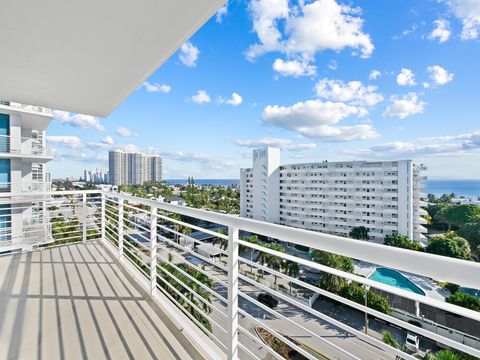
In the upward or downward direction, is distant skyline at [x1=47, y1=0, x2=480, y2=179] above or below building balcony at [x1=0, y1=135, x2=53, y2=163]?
above

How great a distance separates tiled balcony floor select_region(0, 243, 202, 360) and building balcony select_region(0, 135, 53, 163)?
6.37 m

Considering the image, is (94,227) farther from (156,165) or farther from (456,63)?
(156,165)

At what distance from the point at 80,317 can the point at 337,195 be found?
3303 cm

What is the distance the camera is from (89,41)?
1859 millimetres

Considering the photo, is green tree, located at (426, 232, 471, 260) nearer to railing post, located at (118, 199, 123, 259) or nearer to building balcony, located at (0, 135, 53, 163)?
railing post, located at (118, 199, 123, 259)

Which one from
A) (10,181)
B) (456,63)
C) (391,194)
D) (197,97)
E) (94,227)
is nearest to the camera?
(94,227)

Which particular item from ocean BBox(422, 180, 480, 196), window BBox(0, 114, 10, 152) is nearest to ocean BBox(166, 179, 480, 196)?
ocean BBox(422, 180, 480, 196)

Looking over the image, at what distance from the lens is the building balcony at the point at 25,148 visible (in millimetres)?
7301

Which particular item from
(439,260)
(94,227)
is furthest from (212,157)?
(439,260)

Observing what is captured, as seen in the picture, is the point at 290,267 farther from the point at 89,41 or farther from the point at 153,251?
the point at 89,41

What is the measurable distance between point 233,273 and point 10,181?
9230 mm

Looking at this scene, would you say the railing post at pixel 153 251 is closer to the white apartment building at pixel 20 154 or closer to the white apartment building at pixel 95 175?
the white apartment building at pixel 20 154

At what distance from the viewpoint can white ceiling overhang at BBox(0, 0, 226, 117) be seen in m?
1.51

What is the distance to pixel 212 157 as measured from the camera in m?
58.5
